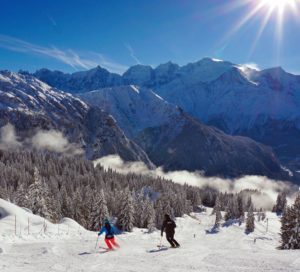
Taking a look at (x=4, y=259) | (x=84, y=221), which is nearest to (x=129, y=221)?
(x=84, y=221)

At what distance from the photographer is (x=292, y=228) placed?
145ft

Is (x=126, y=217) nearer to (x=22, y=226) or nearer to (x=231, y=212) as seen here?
(x=22, y=226)

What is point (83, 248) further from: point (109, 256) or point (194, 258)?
point (194, 258)

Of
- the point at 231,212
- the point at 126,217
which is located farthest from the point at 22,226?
the point at 231,212

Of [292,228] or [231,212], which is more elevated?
[292,228]

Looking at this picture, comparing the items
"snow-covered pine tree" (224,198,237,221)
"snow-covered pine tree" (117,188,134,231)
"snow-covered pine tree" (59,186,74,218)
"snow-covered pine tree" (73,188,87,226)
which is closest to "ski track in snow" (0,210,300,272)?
"snow-covered pine tree" (117,188,134,231)

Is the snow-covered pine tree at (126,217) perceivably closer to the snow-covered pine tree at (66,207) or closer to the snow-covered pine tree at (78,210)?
the snow-covered pine tree at (78,210)

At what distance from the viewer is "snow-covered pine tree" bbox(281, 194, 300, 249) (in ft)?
140

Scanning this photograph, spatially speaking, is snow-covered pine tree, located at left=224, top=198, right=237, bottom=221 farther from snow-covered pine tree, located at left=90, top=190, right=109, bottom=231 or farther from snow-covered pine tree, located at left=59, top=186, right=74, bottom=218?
snow-covered pine tree, located at left=90, top=190, right=109, bottom=231

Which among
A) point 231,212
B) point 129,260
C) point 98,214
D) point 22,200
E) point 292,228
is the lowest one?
point 231,212

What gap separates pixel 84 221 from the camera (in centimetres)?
8644

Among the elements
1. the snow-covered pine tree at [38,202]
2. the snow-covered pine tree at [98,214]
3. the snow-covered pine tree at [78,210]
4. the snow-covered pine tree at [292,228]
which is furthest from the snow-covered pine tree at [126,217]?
the snow-covered pine tree at [292,228]

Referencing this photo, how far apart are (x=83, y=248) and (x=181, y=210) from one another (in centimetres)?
12891

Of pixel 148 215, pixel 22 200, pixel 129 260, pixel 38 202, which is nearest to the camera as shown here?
pixel 129 260
